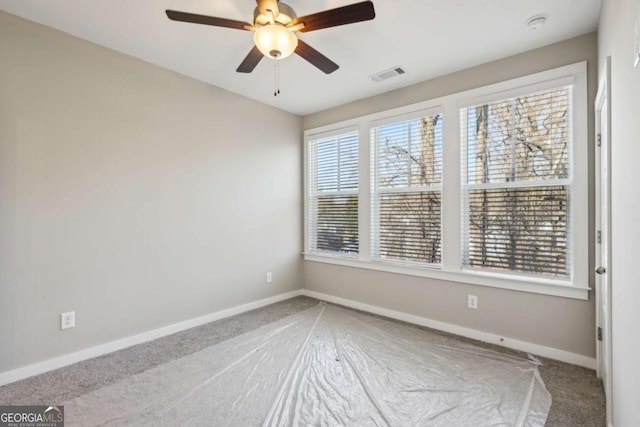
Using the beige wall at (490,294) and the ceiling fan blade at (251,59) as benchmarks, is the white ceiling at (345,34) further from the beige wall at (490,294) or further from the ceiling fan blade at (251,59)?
the ceiling fan blade at (251,59)

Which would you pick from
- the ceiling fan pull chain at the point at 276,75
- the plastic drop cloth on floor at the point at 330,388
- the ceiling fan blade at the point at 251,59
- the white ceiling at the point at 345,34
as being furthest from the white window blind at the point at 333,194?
the ceiling fan blade at the point at 251,59

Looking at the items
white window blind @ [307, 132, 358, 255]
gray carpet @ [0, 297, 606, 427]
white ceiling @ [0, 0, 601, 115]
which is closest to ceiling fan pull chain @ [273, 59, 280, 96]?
white ceiling @ [0, 0, 601, 115]

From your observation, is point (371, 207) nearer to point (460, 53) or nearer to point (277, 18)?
point (460, 53)

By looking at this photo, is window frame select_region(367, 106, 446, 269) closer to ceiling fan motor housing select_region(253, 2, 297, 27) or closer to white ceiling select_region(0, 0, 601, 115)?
white ceiling select_region(0, 0, 601, 115)

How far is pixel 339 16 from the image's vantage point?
5.97 ft

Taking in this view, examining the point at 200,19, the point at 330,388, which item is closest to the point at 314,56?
the point at 200,19

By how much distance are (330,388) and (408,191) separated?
2242mm

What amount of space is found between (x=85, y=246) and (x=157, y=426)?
165 cm

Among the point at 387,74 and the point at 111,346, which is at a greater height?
the point at 387,74

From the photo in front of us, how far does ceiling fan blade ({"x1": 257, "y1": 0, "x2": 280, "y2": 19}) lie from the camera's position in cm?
179

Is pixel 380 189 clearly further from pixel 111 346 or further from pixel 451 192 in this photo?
pixel 111 346

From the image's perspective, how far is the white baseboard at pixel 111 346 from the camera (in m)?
2.27

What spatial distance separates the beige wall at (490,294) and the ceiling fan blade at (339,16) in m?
1.78

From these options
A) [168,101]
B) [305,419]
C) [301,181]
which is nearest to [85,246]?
[168,101]
